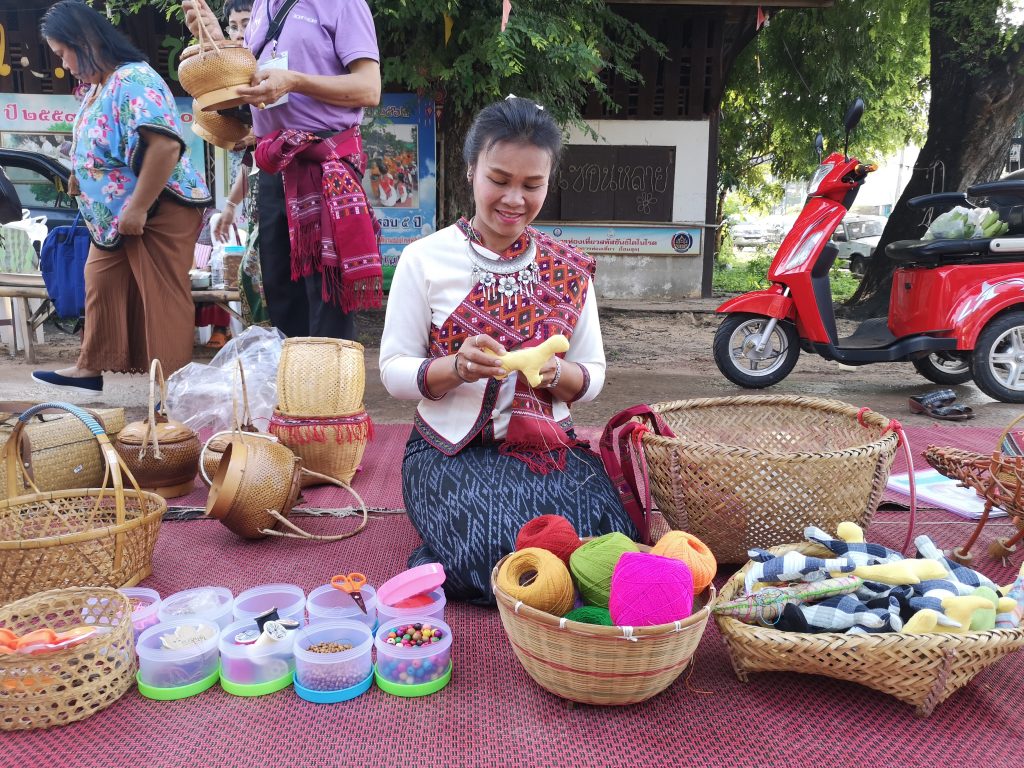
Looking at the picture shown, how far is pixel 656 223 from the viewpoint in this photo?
27.0ft

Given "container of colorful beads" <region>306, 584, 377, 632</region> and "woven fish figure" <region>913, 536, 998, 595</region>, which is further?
"container of colorful beads" <region>306, 584, 377, 632</region>

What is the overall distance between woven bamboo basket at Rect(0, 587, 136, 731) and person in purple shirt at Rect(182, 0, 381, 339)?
140 centimetres

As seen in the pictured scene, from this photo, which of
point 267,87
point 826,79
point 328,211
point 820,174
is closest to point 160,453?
point 328,211

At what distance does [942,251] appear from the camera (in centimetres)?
397

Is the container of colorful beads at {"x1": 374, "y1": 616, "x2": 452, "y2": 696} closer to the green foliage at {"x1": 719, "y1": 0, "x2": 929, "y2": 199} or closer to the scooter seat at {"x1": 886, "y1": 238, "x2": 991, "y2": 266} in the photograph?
the scooter seat at {"x1": 886, "y1": 238, "x2": 991, "y2": 266}

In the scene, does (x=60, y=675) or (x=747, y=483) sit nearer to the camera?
(x=60, y=675)

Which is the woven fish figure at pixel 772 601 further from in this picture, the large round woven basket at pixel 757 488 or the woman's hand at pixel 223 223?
the woman's hand at pixel 223 223

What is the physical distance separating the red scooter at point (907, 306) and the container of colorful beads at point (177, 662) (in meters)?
3.37

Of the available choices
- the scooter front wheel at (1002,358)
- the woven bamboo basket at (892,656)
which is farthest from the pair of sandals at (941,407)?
the woven bamboo basket at (892,656)

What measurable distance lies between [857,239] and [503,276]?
14625mm

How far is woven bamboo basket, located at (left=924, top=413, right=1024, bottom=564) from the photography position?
1.82 meters

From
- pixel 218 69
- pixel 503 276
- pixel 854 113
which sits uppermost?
pixel 854 113

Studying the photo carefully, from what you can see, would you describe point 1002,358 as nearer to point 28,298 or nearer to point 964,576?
point 964,576

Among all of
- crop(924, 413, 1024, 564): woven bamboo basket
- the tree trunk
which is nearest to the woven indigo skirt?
crop(924, 413, 1024, 564): woven bamboo basket
